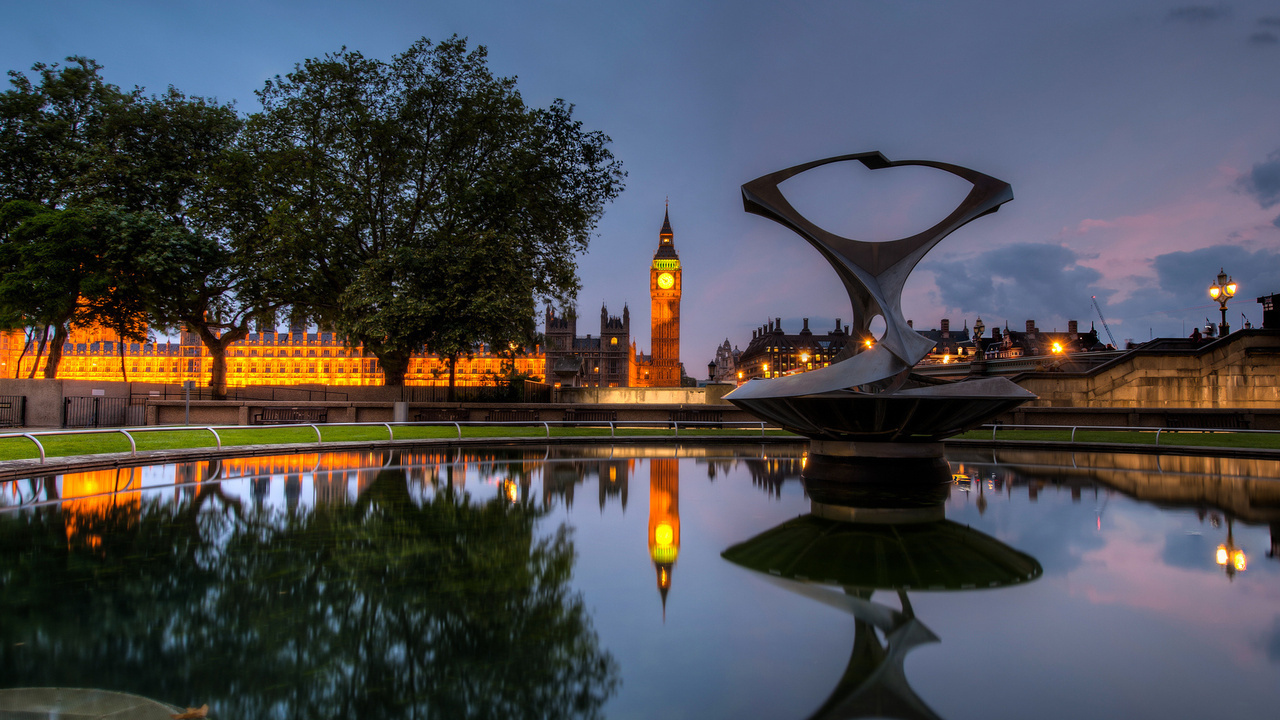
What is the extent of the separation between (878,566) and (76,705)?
18.2 ft

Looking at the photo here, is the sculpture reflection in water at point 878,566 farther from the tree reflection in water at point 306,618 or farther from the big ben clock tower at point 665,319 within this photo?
the big ben clock tower at point 665,319

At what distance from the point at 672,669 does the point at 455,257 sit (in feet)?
75.2

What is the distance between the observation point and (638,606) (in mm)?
4836

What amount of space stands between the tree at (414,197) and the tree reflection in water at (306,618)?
55.5ft

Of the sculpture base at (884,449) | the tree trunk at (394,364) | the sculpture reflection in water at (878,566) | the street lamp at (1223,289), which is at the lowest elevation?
the sculpture reflection in water at (878,566)

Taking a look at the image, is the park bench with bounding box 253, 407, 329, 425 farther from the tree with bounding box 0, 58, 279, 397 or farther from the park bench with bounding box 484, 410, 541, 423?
the park bench with bounding box 484, 410, 541, 423

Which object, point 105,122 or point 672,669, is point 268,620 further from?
point 105,122

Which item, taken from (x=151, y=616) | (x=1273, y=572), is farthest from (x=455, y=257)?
(x=1273, y=572)

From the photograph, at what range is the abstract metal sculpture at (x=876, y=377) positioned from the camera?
10.2 metres

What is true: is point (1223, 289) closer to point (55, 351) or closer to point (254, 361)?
point (55, 351)

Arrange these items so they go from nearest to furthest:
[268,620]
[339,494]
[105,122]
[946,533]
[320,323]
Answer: [268,620] → [946,533] → [339,494] → [105,122] → [320,323]

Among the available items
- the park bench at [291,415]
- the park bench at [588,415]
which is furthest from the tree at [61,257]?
the park bench at [588,415]

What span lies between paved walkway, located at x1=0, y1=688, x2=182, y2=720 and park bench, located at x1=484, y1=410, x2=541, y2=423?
23.6 meters

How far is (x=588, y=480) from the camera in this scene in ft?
38.8
